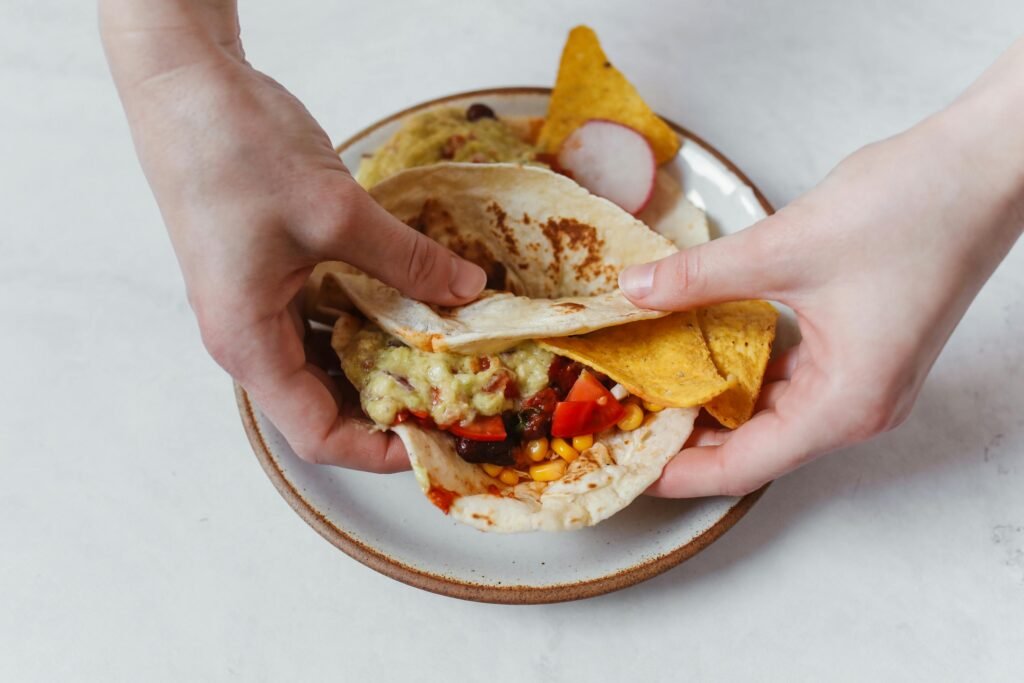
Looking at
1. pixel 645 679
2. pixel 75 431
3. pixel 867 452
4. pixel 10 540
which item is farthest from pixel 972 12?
pixel 10 540

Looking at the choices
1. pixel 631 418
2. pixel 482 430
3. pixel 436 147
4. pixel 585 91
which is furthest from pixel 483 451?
pixel 585 91

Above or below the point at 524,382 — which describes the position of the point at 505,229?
above

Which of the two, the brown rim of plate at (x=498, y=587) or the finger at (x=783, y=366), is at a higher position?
the finger at (x=783, y=366)

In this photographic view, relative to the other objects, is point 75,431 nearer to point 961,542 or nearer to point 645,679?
point 645,679

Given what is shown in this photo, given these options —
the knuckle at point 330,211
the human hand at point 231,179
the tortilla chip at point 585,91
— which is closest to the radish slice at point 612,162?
the tortilla chip at point 585,91

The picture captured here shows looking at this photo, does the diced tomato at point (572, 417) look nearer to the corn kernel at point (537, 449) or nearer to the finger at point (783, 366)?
the corn kernel at point (537, 449)

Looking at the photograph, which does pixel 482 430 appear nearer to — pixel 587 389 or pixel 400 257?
pixel 587 389

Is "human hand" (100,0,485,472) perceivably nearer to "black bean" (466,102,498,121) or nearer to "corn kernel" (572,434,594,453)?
"corn kernel" (572,434,594,453)
